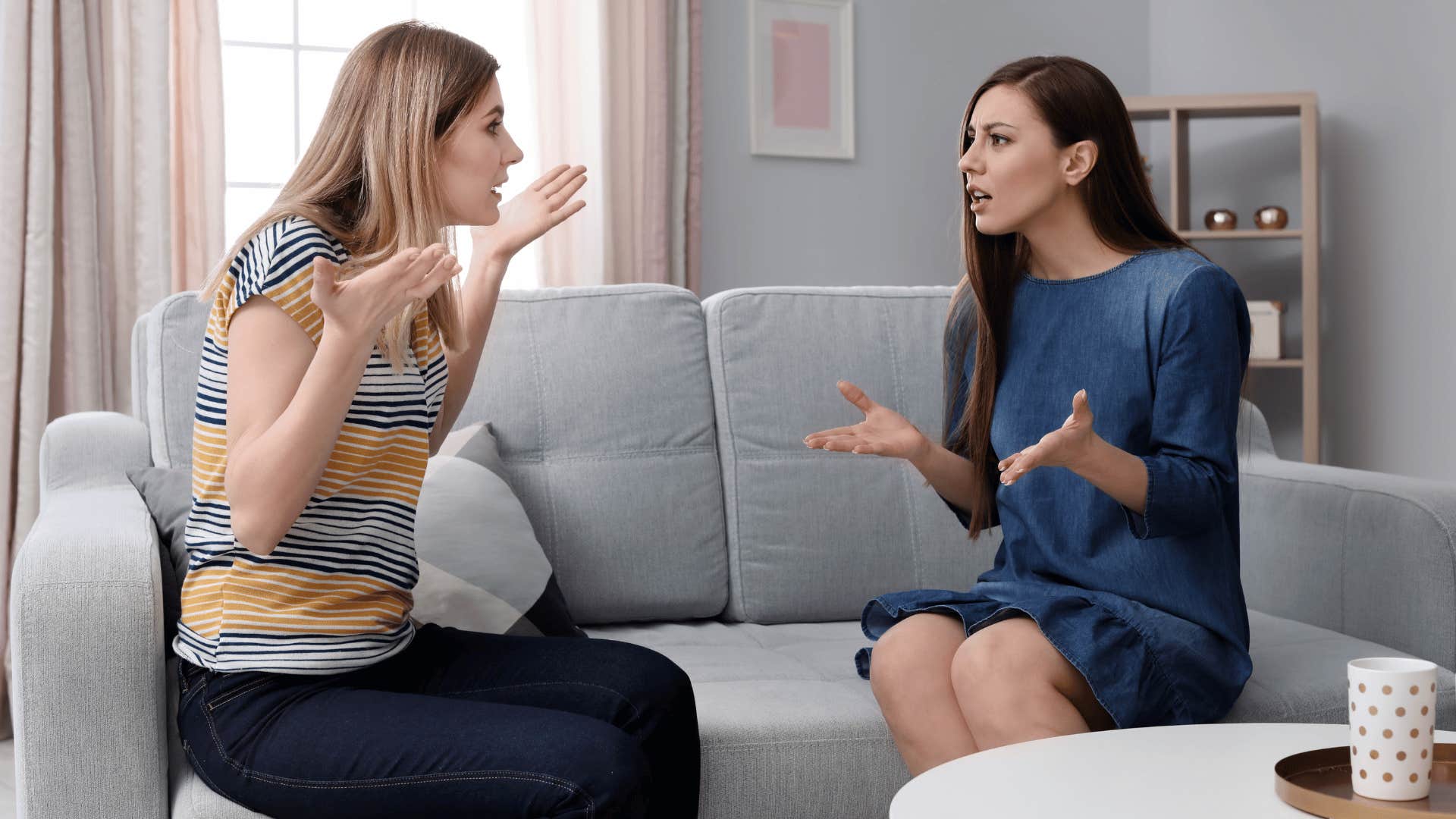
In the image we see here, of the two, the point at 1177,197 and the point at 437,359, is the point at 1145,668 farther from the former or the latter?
the point at 1177,197

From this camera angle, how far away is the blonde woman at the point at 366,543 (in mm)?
1154

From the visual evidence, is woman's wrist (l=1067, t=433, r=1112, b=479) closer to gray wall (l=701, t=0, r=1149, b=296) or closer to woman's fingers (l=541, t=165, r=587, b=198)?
woman's fingers (l=541, t=165, r=587, b=198)

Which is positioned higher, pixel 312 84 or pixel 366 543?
pixel 312 84

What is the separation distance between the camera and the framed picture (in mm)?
3732

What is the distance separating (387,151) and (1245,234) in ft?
9.02

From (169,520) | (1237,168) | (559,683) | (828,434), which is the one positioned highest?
(1237,168)

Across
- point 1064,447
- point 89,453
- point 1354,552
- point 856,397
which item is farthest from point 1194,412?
point 89,453

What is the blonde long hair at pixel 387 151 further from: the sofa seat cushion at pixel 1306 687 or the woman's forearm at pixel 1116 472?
the sofa seat cushion at pixel 1306 687

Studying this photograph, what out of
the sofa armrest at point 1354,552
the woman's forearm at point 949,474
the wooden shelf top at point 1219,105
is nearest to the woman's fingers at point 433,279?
the woman's forearm at point 949,474

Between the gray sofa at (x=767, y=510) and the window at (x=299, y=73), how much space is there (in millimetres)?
1480

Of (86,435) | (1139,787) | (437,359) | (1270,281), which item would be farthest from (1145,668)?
(1270,281)

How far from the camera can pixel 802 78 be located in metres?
3.79

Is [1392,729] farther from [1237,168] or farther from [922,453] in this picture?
[1237,168]

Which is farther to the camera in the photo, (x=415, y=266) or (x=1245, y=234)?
(x=1245, y=234)
